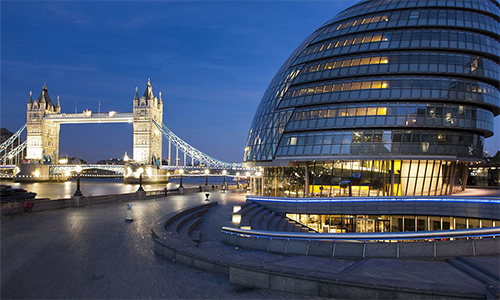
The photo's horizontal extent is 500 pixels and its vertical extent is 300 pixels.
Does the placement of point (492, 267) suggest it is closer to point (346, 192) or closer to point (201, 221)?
point (201, 221)

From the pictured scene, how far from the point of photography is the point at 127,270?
535 inches

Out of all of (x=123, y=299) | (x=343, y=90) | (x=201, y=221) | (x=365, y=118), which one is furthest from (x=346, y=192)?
(x=123, y=299)

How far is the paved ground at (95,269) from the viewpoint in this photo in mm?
11281

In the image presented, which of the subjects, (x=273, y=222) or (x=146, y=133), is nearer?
(x=273, y=222)

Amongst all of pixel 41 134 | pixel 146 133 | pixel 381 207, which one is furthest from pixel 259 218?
pixel 41 134

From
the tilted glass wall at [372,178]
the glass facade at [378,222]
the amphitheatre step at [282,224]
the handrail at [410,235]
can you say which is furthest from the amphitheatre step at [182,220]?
the tilted glass wall at [372,178]

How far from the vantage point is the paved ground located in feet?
37.0

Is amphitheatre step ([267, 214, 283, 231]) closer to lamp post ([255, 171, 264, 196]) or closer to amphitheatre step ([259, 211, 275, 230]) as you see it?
amphitheatre step ([259, 211, 275, 230])

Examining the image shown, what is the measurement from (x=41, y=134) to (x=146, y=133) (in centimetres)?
5403

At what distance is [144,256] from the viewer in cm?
1577

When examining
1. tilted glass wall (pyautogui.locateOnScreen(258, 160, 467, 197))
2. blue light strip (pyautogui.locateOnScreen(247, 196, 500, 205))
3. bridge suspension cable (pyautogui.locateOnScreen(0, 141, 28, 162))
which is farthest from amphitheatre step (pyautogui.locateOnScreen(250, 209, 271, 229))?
bridge suspension cable (pyautogui.locateOnScreen(0, 141, 28, 162))

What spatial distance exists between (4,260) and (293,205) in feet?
95.0

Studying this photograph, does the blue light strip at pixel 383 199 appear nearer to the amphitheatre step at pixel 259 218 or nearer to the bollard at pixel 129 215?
the amphitheatre step at pixel 259 218

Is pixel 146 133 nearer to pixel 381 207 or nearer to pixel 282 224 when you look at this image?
pixel 282 224
